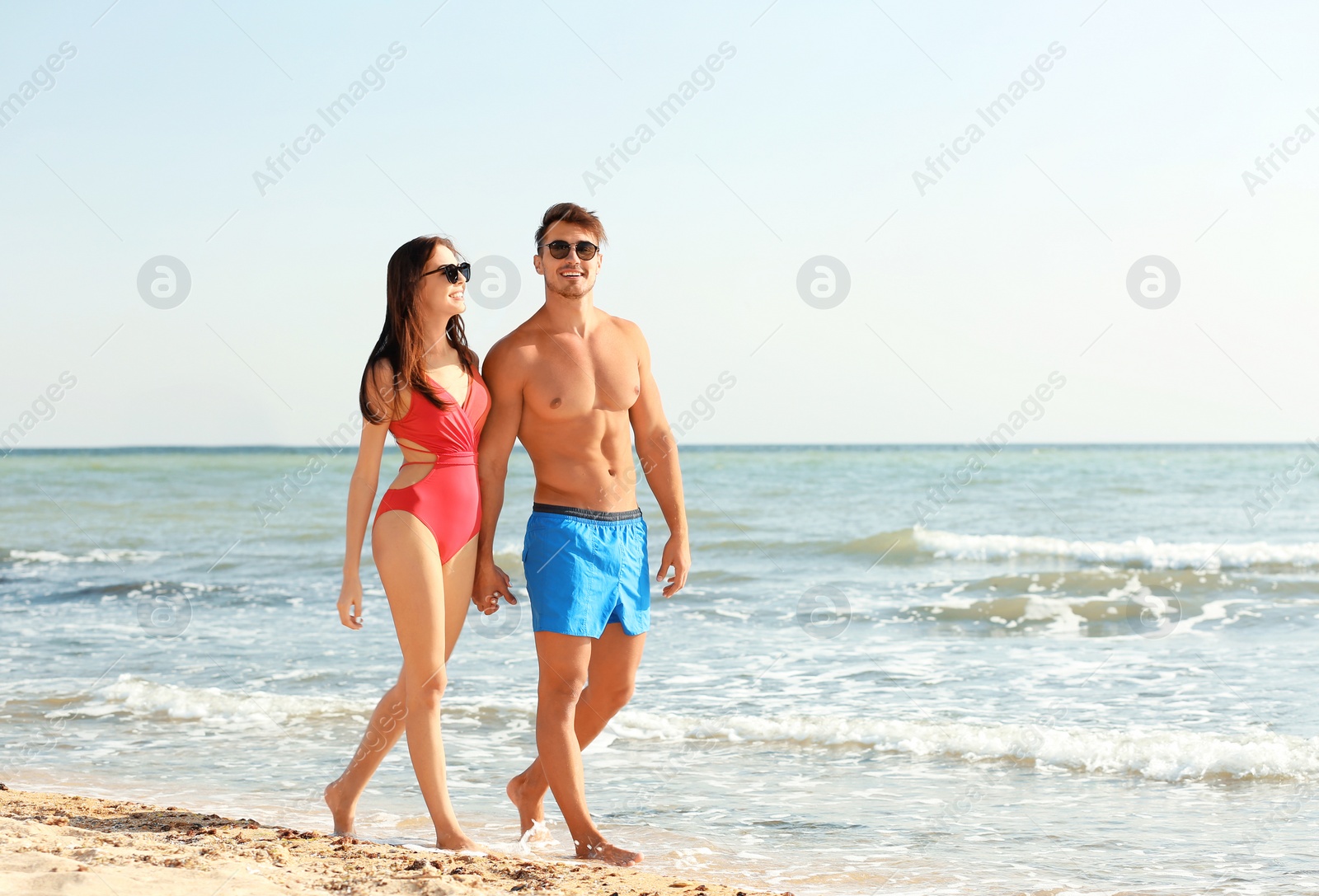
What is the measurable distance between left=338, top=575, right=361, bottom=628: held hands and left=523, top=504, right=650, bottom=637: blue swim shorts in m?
0.54

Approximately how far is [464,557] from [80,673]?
17.0 feet

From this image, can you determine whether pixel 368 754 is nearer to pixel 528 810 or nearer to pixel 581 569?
pixel 528 810

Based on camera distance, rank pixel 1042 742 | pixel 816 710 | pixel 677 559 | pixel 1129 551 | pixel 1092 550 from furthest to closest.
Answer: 1. pixel 1092 550
2. pixel 1129 551
3. pixel 816 710
4. pixel 1042 742
5. pixel 677 559

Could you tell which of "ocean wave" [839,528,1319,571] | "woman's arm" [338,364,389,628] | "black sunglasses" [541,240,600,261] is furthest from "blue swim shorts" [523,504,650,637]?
"ocean wave" [839,528,1319,571]

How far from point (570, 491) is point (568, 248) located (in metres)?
0.82

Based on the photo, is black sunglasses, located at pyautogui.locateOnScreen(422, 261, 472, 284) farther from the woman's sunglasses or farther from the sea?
the sea

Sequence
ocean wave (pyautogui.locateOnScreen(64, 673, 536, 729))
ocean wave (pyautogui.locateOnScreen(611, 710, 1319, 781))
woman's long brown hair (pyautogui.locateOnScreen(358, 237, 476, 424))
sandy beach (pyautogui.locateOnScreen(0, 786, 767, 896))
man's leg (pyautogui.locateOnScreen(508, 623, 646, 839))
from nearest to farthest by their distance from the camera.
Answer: sandy beach (pyautogui.locateOnScreen(0, 786, 767, 896)), woman's long brown hair (pyautogui.locateOnScreen(358, 237, 476, 424)), man's leg (pyautogui.locateOnScreen(508, 623, 646, 839)), ocean wave (pyautogui.locateOnScreen(611, 710, 1319, 781)), ocean wave (pyautogui.locateOnScreen(64, 673, 536, 729))

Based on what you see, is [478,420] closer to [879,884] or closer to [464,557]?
[464,557]

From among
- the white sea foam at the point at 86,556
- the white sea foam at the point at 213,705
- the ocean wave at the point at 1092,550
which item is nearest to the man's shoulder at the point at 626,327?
the white sea foam at the point at 213,705

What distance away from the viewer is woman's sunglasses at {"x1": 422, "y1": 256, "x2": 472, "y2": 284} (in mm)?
3510

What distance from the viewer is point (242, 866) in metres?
3.21

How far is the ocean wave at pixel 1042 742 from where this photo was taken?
5.01 m

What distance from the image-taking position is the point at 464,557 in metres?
3.54

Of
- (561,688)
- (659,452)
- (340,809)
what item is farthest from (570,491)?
(340,809)
